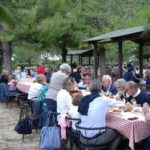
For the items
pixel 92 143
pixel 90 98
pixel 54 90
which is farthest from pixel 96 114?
pixel 54 90

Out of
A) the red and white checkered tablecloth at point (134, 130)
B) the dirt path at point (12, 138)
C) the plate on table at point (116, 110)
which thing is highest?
the plate on table at point (116, 110)

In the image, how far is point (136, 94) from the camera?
23.0 ft

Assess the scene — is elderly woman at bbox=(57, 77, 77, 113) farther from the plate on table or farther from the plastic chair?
the plastic chair

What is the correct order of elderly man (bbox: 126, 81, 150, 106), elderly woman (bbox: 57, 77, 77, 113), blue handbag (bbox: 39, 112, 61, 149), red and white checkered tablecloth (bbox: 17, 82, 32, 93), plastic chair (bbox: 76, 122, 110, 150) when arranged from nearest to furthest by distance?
plastic chair (bbox: 76, 122, 110, 150)
blue handbag (bbox: 39, 112, 61, 149)
elderly man (bbox: 126, 81, 150, 106)
elderly woman (bbox: 57, 77, 77, 113)
red and white checkered tablecloth (bbox: 17, 82, 32, 93)

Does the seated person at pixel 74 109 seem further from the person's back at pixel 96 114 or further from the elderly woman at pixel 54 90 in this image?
the elderly woman at pixel 54 90

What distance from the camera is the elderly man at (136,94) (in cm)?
692

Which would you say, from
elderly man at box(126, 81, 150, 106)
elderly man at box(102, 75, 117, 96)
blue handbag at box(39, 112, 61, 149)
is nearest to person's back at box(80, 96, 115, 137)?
blue handbag at box(39, 112, 61, 149)

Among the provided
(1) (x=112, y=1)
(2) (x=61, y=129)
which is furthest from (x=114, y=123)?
(1) (x=112, y=1)

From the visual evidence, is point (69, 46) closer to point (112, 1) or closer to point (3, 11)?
point (112, 1)

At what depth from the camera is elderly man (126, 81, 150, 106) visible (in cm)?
692

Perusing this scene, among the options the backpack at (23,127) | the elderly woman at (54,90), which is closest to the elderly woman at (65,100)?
the elderly woman at (54,90)

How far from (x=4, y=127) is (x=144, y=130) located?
17.7 ft

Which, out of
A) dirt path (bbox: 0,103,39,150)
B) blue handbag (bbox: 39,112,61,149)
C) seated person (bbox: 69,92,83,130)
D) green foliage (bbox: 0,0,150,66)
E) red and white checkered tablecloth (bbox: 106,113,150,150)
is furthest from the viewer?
green foliage (bbox: 0,0,150,66)

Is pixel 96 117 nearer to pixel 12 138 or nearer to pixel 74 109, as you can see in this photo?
pixel 74 109
